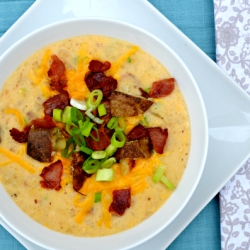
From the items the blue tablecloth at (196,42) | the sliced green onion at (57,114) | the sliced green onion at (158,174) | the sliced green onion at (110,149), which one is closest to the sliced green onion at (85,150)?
the sliced green onion at (110,149)

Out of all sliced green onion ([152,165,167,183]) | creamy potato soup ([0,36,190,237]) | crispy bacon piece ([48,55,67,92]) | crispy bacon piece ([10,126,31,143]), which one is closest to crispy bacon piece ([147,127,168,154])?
creamy potato soup ([0,36,190,237])

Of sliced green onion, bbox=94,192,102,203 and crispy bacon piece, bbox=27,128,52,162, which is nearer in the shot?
crispy bacon piece, bbox=27,128,52,162

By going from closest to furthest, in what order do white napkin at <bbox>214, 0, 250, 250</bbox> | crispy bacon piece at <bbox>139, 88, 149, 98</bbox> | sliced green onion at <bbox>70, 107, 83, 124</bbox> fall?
sliced green onion at <bbox>70, 107, 83, 124</bbox> → crispy bacon piece at <bbox>139, 88, 149, 98</bbox> → white napkin at <bbox>214, 0, 250, 250</bbox>

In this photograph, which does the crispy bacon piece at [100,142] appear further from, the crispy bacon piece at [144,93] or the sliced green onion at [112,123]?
the crispy bacon piece at [144,93]

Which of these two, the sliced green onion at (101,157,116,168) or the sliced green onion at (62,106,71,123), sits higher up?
the sliced green onion at (62,106,71,123)

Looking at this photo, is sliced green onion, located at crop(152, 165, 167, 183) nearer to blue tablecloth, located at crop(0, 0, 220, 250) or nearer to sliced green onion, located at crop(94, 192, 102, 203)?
sliced green onion, located at crop(94, 192, 102, 203)

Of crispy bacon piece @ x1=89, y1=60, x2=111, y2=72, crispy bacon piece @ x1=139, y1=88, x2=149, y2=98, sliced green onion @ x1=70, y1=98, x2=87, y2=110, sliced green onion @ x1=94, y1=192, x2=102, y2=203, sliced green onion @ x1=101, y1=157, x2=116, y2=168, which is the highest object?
crispy bacon piece @ x1=89, y1=60, x2=111, y2=72
